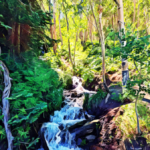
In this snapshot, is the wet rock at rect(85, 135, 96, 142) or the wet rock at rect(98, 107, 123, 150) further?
the wet rock at rect(85, 135, 96, 142)

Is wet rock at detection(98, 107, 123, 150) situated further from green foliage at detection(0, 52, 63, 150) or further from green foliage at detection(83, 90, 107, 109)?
green foliage at detection(0, 52, 63, 150)

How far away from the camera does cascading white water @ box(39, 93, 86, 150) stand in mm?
4887

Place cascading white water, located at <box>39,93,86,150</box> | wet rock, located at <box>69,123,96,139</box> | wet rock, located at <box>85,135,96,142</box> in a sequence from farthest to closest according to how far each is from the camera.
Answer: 1. wet rock, located at <box>69,123,96,139</box>
2. cascading white water, located at <box>39,93,86,150</box>
3. wet rock, located at <box>85,135,96,142</box>

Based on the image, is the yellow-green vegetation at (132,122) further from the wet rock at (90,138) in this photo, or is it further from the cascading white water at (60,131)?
the cascading white water at (60,131)

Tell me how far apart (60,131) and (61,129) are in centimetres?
10

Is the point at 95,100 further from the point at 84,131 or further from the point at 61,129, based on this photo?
the point at 61,129

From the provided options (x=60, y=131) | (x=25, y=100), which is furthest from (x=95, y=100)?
(x=25, y=100)

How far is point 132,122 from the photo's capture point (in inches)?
152

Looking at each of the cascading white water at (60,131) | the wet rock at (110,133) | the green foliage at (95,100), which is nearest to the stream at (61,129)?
the cascading white water at (60,131)

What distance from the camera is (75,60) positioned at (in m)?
12.3

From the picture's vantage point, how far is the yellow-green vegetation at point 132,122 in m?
3.58

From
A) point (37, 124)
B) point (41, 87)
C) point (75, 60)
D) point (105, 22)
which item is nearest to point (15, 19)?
point (41, 87)

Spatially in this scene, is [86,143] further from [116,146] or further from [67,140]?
[116,146]

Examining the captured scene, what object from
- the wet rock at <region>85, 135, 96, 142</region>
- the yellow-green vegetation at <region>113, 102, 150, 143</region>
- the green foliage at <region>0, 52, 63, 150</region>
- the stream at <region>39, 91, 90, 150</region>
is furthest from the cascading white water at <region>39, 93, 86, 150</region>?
the yellow-green vegetation at <region>113, 102, 150, 143</region>
